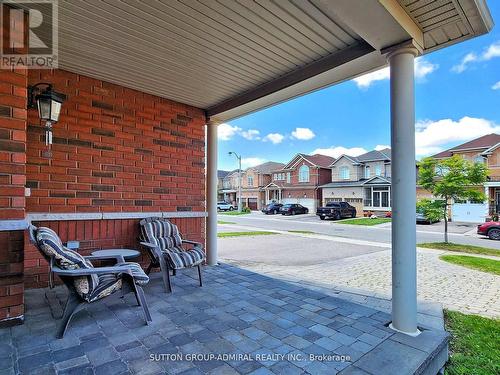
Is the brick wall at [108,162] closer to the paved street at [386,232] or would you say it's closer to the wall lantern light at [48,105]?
the wall lantern light at [48,105]

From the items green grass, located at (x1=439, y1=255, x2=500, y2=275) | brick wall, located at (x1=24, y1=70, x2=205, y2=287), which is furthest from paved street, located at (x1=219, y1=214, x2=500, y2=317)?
brick wall, located at (x1=24, y1=70, x2=205, y2=287)

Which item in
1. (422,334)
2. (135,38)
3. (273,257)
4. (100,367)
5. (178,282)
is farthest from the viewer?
(273,257)

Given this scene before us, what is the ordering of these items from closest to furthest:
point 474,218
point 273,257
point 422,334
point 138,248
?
point 422,334, point 138,248, point 273,257, point 474,218

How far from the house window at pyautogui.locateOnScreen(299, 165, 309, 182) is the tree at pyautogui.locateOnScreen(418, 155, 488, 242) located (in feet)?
65.1

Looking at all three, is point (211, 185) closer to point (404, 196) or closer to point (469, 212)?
point (404, 196)

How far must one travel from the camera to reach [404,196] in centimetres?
259

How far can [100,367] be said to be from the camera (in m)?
1.88

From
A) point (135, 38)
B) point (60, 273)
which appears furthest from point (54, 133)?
point (60, 273)

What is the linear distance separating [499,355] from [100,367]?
348 cm

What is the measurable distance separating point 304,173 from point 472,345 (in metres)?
29.4

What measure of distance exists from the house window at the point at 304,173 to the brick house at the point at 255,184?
19.3ft

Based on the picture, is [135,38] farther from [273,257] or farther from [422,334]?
[273,257]

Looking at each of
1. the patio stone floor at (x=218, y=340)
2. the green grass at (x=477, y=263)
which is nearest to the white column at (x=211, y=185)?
the patio stone floor at (x=218, y=340)

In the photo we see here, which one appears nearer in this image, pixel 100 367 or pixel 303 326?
pixel 100 367
